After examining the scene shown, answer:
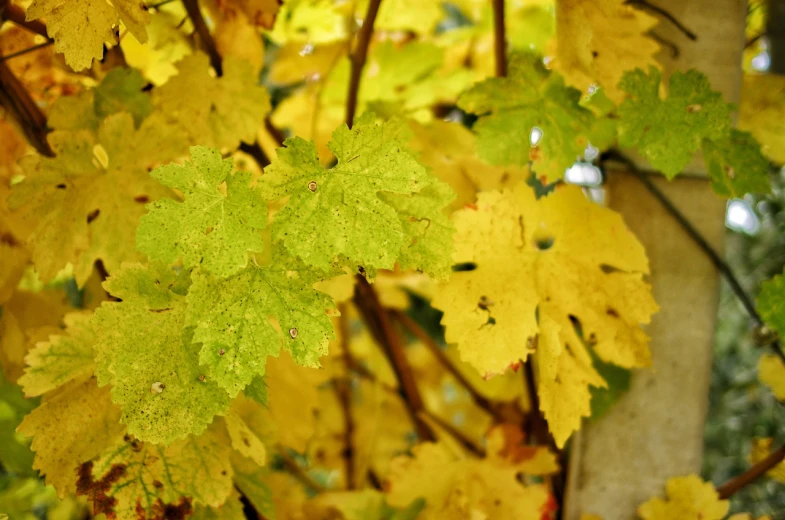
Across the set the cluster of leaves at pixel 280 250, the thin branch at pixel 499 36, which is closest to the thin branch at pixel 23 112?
the cluster of leaves at pixel 280 250

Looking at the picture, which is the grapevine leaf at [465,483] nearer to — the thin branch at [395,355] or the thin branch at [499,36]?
the thin branch at [395,355]

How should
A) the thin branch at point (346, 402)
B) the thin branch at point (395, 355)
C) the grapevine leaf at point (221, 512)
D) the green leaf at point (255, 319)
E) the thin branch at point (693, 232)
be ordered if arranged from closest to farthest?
the green leaf at point (255, 319), the grapevine leaf at point (221, 512), the thin branch at point (693, 232), the thin branch at point (395, 355), the thin branch at point (346, 402)

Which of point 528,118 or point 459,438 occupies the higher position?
point 528,118

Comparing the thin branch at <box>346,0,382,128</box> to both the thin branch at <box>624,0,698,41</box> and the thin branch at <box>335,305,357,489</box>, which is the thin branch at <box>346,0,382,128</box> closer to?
the thin branch at <box>624,0,698,41</box>

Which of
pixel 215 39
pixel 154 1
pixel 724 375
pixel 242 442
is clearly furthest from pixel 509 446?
pixel 724 375

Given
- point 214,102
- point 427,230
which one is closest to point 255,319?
point 427,230

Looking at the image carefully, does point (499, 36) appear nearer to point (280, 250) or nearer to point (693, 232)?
point (693, 232)

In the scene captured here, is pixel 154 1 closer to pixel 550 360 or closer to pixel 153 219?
pixel 153 219

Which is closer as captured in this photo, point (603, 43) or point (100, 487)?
point (100, 487)
